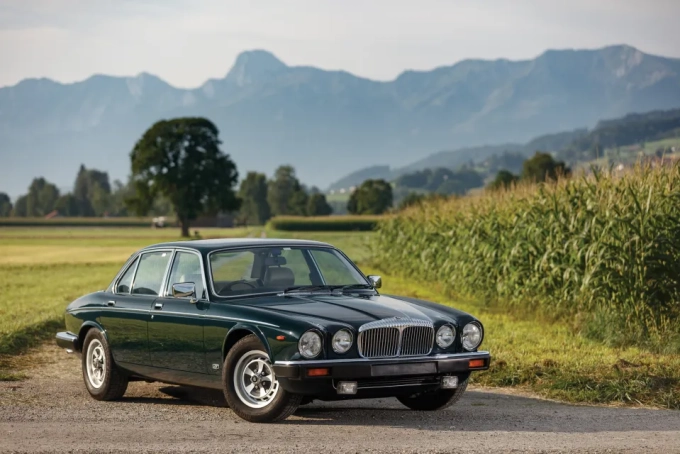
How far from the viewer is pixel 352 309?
28.7 feet

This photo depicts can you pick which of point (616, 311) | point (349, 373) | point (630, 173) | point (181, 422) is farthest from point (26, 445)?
point (630, 173)

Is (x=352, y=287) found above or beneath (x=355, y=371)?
above

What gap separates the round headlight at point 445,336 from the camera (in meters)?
→ 8.78

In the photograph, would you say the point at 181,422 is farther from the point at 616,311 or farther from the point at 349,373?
the point at 616,311

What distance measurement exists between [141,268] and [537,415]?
412cm

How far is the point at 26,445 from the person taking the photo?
24.6ft

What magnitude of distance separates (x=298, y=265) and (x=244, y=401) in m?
1.77

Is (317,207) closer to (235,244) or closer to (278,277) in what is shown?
(235,244)

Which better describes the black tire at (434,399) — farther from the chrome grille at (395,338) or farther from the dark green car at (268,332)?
the chrome grille at (395,338)

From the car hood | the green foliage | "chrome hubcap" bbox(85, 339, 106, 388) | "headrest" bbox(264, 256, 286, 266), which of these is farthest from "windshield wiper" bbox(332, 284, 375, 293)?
the green foliage

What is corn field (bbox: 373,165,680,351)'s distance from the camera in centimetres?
1484

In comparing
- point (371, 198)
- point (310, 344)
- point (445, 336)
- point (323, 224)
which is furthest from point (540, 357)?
point (371, 198)

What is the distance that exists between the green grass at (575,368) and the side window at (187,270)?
11.9ft

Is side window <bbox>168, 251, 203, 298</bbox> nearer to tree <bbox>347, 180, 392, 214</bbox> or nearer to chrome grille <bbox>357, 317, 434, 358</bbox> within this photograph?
chrome grille <bbox>357, 317, 434, 358</bbox>
